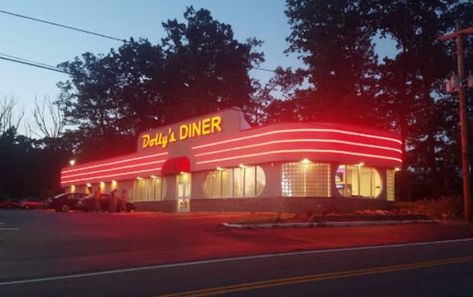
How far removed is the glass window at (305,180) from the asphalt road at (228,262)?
26.0 ft

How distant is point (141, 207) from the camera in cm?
4744

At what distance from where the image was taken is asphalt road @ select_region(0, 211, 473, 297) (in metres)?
11.2

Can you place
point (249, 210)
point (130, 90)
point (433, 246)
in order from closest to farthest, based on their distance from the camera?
point (433, 246) → point (249, 210) → point (130, 90)

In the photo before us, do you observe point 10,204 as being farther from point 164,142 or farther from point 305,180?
point 305,180

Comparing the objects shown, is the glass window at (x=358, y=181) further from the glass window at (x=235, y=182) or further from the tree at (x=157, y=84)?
the tree at (x=157, y=84)

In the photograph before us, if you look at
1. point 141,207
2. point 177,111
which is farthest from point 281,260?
point 177,111

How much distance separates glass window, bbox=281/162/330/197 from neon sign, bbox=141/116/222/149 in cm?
666

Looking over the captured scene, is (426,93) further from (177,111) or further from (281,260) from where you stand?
(281,260)

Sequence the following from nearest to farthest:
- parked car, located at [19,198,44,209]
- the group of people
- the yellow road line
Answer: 1. the yellow road line
2. the group of people
3. parked car, located at [19,198,44,209]

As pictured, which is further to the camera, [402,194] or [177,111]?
[177,111]

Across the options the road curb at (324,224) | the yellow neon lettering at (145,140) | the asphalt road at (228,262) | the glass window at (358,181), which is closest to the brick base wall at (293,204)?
the glass window at (358,181)

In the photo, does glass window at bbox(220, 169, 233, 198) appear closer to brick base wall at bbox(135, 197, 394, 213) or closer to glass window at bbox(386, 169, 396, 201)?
brick base wall at bbox(135, 197, 394, 213)

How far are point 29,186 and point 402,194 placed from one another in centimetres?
5088

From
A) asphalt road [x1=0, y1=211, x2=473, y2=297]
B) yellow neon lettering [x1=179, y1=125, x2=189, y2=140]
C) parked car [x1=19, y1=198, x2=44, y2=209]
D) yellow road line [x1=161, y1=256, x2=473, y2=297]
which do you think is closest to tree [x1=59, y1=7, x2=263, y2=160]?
parked car [x1=19, y1=198, x2=44, y2=209]
